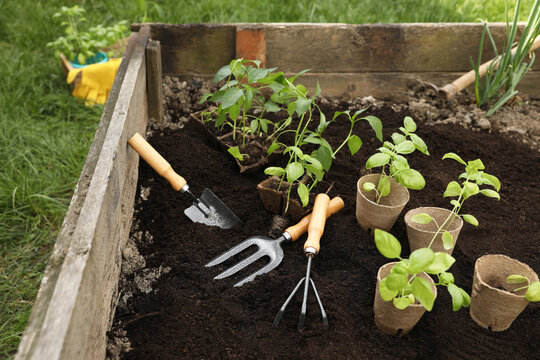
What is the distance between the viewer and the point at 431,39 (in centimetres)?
279

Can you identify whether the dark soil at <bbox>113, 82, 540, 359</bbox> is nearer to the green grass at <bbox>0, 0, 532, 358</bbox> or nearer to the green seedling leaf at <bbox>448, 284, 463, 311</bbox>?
the green seedling leaf at <bbox>448, 284, 463, 311</bbox>

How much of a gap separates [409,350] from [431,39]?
1853 mm

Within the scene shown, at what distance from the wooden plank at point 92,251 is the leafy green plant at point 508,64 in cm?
179

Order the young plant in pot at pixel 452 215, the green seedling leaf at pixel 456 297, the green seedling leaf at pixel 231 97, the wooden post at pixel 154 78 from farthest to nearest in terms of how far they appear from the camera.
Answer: the wooden post at pixel 154 78, the green seedling leaf at pixel 231 97, the young plant in pot at pixel 452 215, the green seedling leaf at pixel 456 297

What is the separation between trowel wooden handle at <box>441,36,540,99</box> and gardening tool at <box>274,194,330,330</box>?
121cm

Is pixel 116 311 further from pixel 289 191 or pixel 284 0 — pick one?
pixel 284 0

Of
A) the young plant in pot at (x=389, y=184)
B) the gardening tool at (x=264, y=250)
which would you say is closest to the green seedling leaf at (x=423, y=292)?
the young plant in pot at (x=389, y=184)

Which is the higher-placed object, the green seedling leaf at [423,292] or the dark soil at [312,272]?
the green seedling leaf at [423,292]

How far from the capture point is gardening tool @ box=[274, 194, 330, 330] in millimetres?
1547

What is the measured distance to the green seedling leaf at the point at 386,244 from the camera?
1279 millimetres

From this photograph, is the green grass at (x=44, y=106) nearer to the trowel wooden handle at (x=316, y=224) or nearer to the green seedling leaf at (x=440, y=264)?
the trowel wooden handle at (x=316, y=224)

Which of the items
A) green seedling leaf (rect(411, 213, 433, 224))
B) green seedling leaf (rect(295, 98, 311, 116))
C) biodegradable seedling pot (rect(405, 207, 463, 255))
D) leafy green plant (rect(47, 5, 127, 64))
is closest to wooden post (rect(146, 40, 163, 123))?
leafy green plant (rect(47, 5, 127, 64))

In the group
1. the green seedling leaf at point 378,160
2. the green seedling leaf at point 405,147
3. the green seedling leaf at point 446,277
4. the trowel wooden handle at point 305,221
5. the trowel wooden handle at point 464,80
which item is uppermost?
the green seedling leaf at point 405,147

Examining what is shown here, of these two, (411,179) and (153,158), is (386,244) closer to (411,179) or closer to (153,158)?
(411,179)
